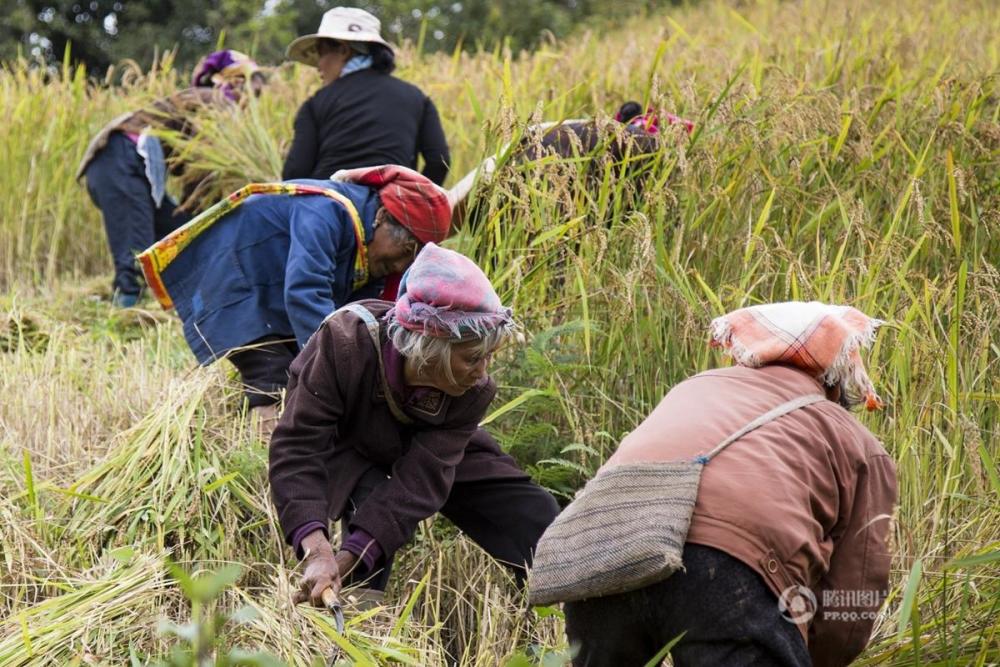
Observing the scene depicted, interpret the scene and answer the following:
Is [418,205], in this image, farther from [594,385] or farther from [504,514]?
[504,514]

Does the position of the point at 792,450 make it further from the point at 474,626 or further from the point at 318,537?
the point at 474,626

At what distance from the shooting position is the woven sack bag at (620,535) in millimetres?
2197

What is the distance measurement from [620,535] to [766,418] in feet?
1.16

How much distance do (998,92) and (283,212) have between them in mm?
2907

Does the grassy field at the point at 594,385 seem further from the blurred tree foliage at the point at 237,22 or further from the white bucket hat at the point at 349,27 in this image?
the blurred tree foliage at the point at 237,22

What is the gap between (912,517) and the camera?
329 centimetres

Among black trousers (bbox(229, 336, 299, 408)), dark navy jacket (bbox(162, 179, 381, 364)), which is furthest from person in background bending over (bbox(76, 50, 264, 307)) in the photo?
black trousers (bbox(229, 336, 299, 408))

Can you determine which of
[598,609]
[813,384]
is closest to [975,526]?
[813,384]

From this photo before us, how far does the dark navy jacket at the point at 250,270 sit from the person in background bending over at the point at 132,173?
2233mm

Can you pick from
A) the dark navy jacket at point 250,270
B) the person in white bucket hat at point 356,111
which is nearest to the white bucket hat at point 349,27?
the person in white bucket hat at point 356,111

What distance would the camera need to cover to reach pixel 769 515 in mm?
2219

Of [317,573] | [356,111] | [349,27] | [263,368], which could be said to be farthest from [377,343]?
[349,27]

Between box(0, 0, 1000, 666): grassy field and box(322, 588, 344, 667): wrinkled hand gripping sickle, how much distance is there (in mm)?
40

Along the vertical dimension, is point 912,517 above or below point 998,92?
below
